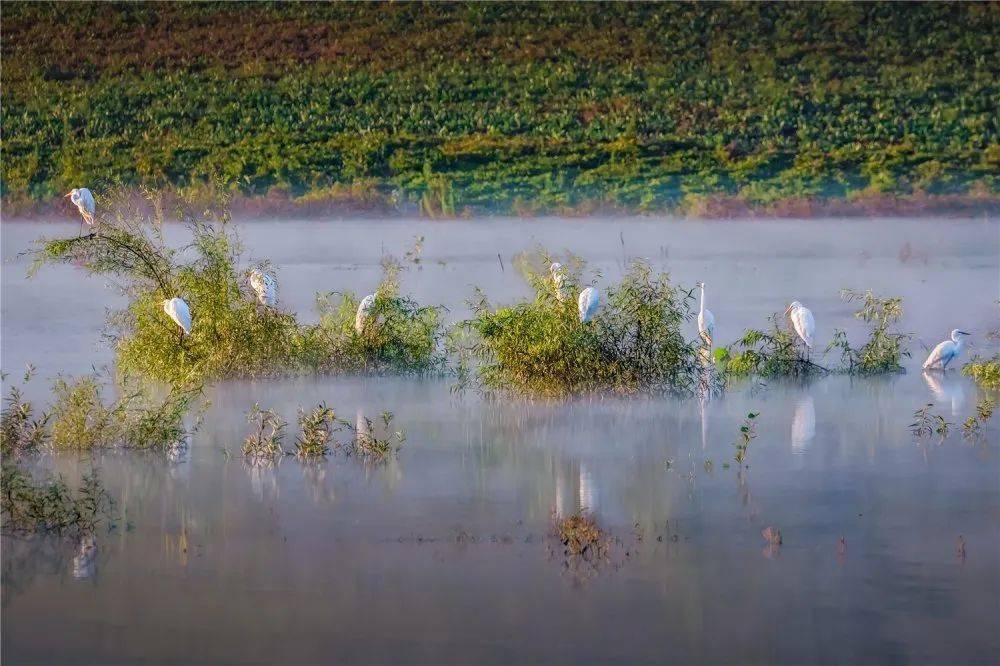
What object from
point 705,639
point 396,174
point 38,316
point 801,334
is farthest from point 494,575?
point 396,174

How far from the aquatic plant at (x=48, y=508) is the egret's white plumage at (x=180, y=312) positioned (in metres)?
2.75

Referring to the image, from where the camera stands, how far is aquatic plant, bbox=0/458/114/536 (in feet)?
17.8

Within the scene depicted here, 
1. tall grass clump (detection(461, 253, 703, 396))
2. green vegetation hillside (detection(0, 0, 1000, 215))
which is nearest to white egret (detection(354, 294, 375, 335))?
tall grass clump (detection(461, 253, 703, 396))

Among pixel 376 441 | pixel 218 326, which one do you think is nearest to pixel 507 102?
pixel 218 326

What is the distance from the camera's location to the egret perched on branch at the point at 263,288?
9273 mm

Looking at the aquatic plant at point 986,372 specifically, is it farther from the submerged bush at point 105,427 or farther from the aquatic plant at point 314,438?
the submerged bush at point 105,427

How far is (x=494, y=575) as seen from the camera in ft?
16.1

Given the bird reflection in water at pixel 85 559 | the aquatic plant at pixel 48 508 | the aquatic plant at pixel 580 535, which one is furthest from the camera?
the aquatic plant at pixel 48 508

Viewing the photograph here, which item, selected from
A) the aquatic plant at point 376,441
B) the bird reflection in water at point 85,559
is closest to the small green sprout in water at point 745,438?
the aquatic plant at point 376,441

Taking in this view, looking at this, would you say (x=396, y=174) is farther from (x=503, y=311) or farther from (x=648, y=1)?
(x=503, y=311)

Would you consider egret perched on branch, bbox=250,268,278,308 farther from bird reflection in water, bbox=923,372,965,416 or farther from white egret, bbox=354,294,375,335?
bird reflection in water, bbox=923,372,965,416

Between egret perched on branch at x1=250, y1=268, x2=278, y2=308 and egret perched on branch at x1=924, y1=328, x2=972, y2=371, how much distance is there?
4098mm

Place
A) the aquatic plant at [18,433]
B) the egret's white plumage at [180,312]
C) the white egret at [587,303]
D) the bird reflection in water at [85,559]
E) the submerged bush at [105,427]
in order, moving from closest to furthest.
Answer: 1. the bird reflection in water at [85,559]
2. the aquatic plant at [18,433]
3. the submerged bush at [105,427]
4. the white egret at [587,303]
5. the egret's white plumage at [180,312]

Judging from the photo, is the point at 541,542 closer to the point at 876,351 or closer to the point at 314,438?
the point at 314,438
